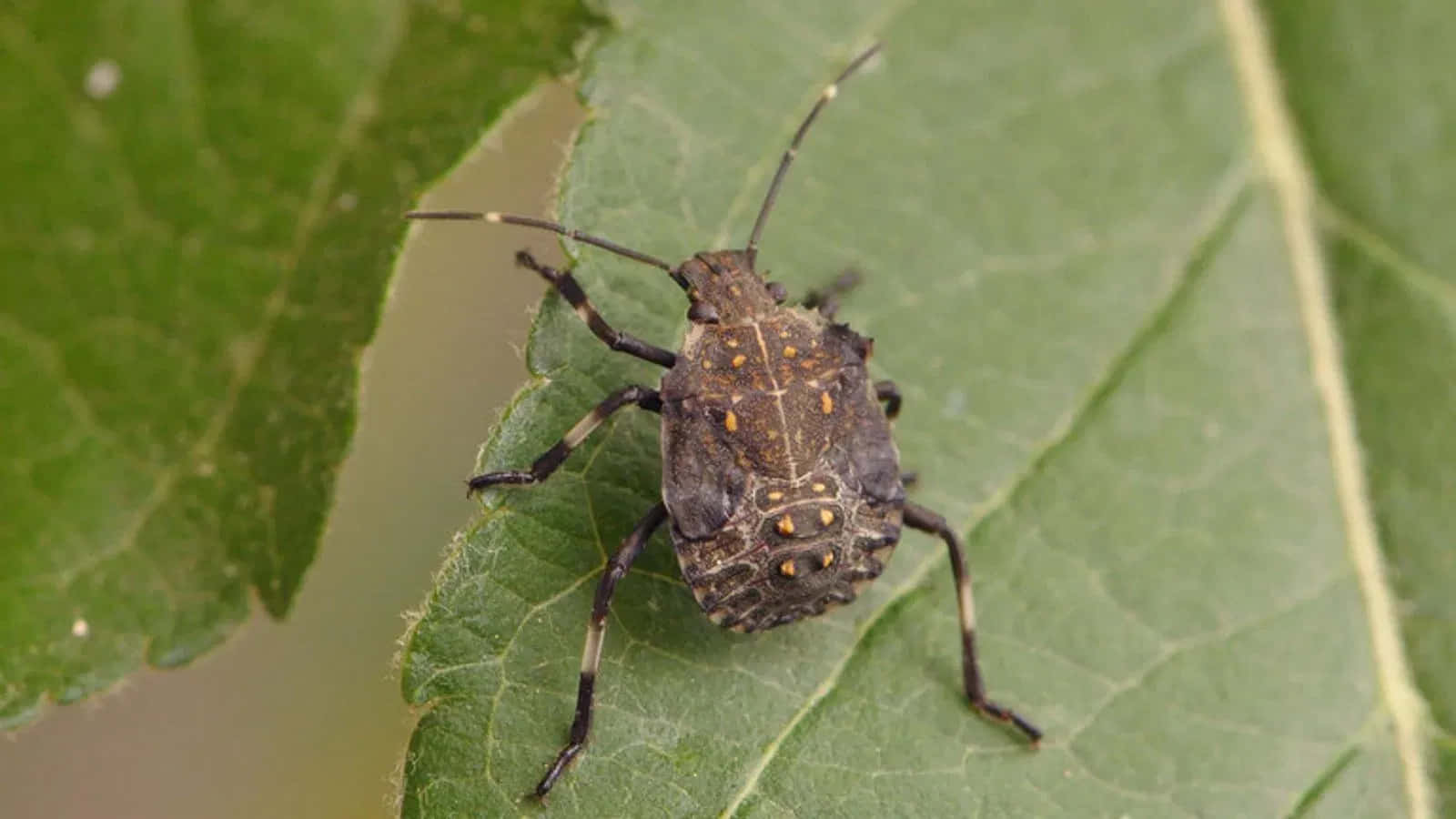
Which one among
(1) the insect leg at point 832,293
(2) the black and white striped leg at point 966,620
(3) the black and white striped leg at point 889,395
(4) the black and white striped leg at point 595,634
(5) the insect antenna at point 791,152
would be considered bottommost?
(4) the black and white striped leg at point 595,634

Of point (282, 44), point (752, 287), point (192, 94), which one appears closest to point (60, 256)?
point (192, 94)

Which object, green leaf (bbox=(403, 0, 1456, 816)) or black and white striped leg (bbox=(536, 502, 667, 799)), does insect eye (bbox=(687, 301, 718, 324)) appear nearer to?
green leaf (bbox=(403, 0, 1456, 816))

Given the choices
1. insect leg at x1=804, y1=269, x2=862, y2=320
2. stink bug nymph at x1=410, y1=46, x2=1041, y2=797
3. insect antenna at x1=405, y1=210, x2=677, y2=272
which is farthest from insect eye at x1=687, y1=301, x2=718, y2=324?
insect leg at x1=804, y1=269, x2=862, y2=320

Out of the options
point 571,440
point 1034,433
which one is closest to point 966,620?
point 1034,433

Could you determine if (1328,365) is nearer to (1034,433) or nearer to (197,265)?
(1034,433)

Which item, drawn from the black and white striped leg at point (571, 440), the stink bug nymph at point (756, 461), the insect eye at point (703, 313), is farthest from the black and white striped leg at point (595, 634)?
the insect eye at point (703, 313)

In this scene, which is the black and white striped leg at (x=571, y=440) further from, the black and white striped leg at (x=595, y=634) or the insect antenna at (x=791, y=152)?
the insect antenna at (x=791, y=152)

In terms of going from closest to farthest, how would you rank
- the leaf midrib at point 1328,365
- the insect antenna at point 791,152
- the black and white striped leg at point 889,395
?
the leaf midrib at point 1328,365
the black and white striped leg at point 889,395
the insect antenna at point 791,152
